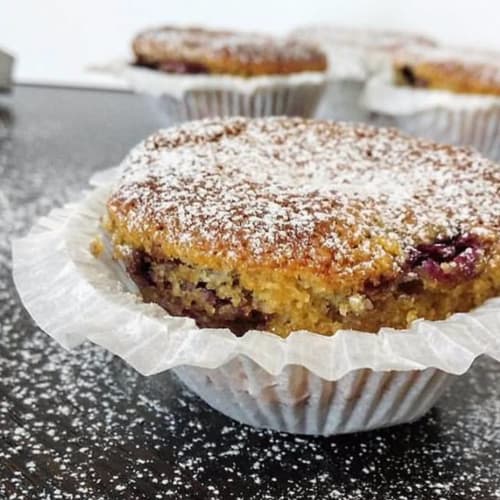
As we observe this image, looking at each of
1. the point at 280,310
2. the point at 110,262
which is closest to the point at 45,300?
the point at 110,262

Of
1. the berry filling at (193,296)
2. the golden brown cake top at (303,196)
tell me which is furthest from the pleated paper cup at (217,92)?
the berry filling at (193,296)

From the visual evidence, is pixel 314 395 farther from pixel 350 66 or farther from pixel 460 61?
pixel 350 66

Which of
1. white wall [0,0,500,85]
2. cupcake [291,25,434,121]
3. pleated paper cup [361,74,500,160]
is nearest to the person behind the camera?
pleated paper cup [361,74,500,160]

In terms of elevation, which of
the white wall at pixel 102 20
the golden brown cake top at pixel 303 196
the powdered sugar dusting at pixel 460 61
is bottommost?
the white wall at pixel 102 20

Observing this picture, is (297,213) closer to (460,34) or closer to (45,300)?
(45,300)

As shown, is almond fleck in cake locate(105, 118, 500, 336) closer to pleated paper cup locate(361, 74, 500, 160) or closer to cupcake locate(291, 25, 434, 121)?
pleated paper cup locate(361, 74, 500, 160)

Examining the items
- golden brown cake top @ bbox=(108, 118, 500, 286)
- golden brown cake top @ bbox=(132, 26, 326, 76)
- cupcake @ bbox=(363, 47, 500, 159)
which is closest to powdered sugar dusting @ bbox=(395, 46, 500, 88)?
cupcake @ bbox=(363, 47, 500, 159)

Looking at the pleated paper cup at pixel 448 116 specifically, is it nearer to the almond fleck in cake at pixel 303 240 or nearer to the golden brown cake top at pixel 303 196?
the golden brown cake top at pixel 303 196

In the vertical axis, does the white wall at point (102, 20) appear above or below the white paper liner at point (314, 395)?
below
